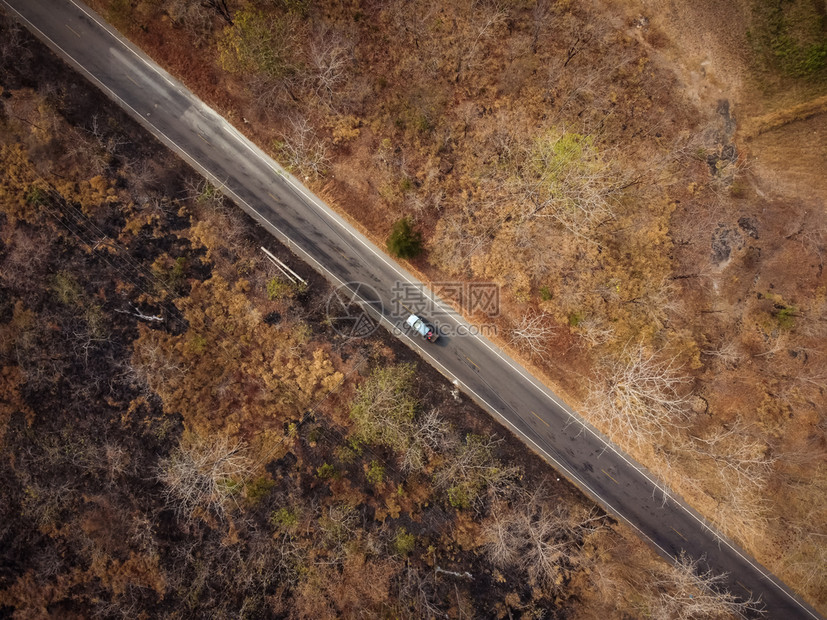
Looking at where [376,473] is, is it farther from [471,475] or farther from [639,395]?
[639,395]

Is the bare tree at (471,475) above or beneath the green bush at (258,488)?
above

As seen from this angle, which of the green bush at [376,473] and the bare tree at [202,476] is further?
the green bush at [376,473]

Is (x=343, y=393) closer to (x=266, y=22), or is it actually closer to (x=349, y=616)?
(x=349, y=616)

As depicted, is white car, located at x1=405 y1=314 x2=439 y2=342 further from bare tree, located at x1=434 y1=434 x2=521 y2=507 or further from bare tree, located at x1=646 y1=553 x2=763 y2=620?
bare tree, located at x1=646 y1=553 x2=763 y2=620

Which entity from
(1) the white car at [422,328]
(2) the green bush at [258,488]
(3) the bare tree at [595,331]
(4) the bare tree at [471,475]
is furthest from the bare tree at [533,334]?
(2) the green bush at [258,488]

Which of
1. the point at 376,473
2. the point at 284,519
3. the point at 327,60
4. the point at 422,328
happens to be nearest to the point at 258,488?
the point at 284,519

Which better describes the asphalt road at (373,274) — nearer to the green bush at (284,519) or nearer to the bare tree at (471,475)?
the bare tree at (471,475)

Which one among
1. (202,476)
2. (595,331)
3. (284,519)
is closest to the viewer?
(202,476)
